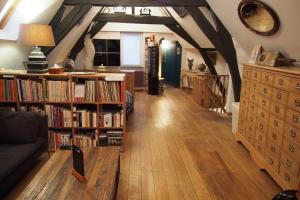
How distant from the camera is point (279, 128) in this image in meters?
2.47

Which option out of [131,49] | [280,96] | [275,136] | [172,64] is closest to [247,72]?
[280,96]

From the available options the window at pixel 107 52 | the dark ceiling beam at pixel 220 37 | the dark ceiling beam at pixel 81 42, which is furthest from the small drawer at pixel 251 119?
the window at pixel 107 52

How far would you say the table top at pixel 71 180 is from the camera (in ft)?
5.42

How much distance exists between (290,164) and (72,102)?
2624mm

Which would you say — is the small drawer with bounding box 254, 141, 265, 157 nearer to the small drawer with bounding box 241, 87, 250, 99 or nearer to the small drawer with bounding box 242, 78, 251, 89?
the small drawer with bounding box 241, 87, 250, 99

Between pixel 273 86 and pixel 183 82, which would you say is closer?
pixel 273 86

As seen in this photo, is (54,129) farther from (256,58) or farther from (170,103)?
(170,103)

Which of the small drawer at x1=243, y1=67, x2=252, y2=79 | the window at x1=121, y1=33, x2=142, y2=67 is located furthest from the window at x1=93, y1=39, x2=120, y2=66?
the small drawer at x1=243, y1=67, x2=252, y2=79

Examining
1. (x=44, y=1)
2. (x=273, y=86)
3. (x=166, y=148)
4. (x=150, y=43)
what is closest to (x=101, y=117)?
(x=166, y=148)

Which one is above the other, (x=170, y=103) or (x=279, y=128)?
(x=279, y=128)

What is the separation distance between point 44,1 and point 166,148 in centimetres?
281

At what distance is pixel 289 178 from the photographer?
2275 mm

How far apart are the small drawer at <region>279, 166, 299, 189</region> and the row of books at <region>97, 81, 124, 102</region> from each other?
6.65 feet

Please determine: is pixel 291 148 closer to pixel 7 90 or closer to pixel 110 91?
pixel 110 91
